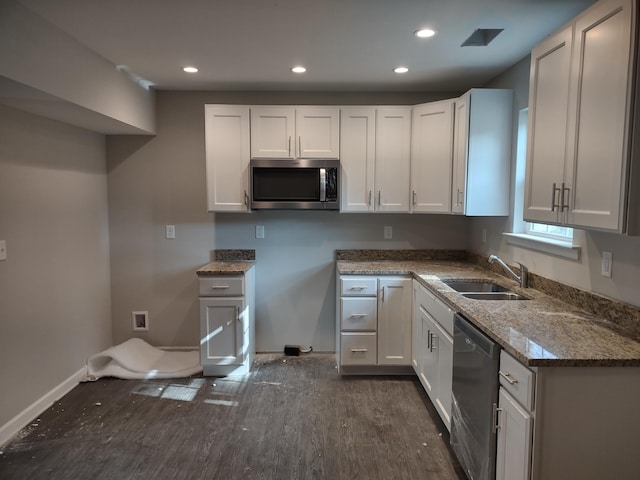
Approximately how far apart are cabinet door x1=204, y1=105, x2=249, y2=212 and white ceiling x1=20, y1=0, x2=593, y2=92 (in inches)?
11.2

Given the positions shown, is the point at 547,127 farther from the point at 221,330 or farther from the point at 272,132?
the point at 221,330

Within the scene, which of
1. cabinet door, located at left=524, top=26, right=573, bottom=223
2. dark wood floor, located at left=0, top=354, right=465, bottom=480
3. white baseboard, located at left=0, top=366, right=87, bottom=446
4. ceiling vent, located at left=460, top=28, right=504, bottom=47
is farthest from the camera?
white baseboard, located at left=0, top=366, right=87, bottom=446

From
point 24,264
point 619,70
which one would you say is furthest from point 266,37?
point 24,264

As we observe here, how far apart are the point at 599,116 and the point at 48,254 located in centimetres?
329

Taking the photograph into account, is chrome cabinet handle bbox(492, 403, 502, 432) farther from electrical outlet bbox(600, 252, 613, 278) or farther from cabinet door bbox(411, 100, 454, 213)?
cabinet door bbox(411, 100, 454, 213)

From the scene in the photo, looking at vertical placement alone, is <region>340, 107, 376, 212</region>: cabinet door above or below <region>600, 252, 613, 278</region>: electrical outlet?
above

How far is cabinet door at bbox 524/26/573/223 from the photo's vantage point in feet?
5.88

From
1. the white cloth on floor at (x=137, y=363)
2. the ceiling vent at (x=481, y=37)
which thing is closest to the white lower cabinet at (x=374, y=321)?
the white cloth on floor at (x=137, y=363)

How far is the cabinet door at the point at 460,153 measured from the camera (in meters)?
2.96

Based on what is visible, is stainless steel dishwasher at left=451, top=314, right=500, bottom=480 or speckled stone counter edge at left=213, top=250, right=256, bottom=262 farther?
speckled stone counter edge at left=213, top=250, right=256, bottom=262

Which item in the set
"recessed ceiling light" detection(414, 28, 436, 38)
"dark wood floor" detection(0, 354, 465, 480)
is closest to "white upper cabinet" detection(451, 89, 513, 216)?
"recessed ceiling light" detection(414, 28, 436, 38)

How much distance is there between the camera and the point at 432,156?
3.28m

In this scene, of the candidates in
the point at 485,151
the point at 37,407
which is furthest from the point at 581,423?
the point at 37,407

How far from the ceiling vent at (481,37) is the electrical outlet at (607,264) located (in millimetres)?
1340
